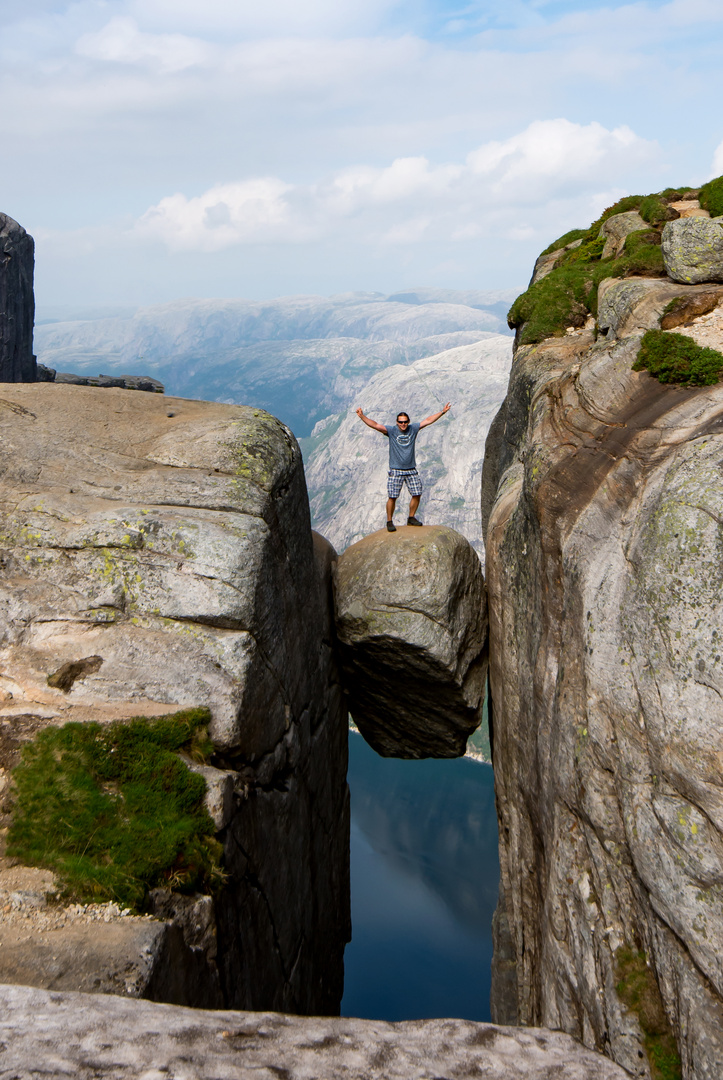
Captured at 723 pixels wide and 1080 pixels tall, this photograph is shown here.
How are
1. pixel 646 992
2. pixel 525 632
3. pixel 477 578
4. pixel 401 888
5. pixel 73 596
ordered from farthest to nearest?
pixel 401 888 → pixel 477 578 → pixel 525 632 → pixel 73 596 → pixel 646 992

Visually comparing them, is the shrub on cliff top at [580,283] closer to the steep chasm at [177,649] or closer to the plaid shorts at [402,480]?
the plaid shorts at [402,480]

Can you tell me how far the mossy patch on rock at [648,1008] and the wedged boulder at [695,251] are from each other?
16.9m

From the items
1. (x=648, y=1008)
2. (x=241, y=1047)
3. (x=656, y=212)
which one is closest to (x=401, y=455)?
(x=656, y=212)

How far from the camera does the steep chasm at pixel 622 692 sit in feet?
32.8

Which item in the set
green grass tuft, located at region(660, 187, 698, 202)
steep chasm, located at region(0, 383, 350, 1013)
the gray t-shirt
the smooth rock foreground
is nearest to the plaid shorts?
the gray t-shirt

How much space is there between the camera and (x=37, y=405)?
18109mm

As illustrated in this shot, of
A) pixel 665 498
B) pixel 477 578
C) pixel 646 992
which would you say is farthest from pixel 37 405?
→ pixel 646 992

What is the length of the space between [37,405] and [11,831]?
37.4ft

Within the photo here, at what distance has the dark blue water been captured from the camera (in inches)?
2542

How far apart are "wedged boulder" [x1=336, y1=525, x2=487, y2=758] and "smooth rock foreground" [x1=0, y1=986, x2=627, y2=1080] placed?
12243 mm

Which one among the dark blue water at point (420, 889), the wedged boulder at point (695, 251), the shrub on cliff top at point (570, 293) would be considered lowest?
the dark blue water at point (420, 889)

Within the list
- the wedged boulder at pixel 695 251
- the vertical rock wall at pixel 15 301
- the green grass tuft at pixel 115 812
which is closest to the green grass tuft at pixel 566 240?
the wedged boulder at pixel 695 251

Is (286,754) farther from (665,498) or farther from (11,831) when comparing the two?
(665,498)

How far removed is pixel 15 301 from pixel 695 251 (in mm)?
98541
